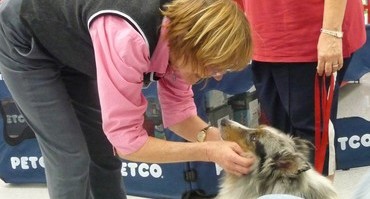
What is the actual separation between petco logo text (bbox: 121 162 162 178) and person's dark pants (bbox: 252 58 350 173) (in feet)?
2.90

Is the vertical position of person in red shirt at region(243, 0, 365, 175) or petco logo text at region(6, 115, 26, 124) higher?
person in red shirt at region(243, 0, 365, 175)

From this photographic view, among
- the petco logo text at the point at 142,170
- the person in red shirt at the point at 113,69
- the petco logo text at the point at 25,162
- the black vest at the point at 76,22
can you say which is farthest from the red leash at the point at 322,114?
the petco logo text at the point at 25,162

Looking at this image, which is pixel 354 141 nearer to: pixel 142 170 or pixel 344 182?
pixel 344 182

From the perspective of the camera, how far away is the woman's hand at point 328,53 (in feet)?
5.75

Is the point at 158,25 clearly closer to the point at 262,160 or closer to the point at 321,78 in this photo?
the point at 262,160

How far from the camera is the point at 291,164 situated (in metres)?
1.56

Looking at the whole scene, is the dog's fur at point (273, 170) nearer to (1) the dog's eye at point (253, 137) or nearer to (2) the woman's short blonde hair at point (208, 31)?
(1) the dog's eye at point (253, 137)

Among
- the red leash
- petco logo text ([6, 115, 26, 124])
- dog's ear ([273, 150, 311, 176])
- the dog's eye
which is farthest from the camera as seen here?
petco logo text ([6, 115, 26, 124])

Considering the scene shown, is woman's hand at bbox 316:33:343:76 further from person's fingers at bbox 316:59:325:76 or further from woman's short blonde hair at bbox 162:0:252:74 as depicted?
woman's short blonde hair at bbox 162:0:252:74

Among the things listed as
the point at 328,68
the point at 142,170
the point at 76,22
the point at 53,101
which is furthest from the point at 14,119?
the point at 328,68

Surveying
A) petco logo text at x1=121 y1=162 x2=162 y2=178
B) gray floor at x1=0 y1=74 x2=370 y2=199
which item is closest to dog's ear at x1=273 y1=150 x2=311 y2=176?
gray floor at x1=0 y1=74 x2=370 y2=199

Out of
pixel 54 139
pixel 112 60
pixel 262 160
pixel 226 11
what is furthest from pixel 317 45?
pixel 54 139

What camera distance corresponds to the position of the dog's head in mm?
1568

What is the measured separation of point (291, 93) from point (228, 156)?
1.86 ft
